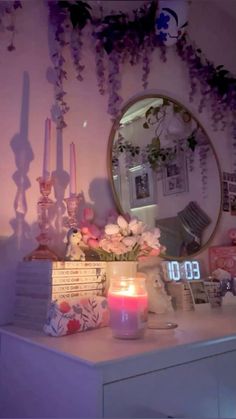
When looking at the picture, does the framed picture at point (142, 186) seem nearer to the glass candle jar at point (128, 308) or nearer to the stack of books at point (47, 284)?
the stack of books at point (47, 284)

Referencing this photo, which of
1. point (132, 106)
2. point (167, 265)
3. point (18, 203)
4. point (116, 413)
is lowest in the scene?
point (116, 413)

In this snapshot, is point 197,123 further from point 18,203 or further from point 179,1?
point 18,203

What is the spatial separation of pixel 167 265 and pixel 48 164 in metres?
0.55

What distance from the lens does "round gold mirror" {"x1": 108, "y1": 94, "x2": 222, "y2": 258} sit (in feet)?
4.27

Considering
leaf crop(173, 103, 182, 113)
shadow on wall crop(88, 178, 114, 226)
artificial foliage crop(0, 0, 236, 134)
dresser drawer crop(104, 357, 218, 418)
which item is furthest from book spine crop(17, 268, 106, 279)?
leaf crop(173, 103, 182, 113)

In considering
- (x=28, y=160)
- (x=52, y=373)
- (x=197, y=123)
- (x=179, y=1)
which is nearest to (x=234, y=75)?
(x=197, y=123)

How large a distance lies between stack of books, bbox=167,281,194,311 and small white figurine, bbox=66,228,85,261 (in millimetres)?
393

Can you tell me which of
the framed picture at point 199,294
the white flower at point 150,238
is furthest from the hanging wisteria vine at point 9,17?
the framed picture at point 199,294

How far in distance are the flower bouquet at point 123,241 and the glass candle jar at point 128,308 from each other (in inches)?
7.5

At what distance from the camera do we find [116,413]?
628 mm

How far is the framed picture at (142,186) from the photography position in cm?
131

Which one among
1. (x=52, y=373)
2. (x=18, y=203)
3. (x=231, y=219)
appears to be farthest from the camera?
(x=231, y=219)

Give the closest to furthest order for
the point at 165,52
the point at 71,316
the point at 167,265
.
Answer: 1. the point at 71,316
2. the point at 167,265
3. the point at 165,52

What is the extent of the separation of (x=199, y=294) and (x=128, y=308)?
0.53 metres
